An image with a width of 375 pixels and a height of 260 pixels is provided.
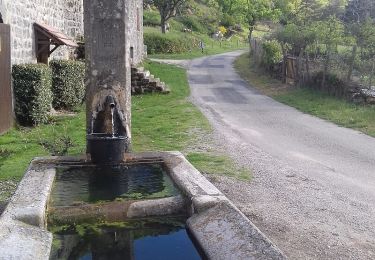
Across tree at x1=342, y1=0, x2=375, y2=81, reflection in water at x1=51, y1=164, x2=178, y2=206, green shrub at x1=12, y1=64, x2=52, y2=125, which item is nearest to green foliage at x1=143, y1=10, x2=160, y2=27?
tree at x1=342, y1=0, x2=375, y2=81

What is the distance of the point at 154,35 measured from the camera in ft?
140

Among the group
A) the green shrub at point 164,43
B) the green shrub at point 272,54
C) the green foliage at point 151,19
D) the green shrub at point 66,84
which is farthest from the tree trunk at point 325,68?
the green foliage at point 151,19

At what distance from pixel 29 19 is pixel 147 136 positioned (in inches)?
181

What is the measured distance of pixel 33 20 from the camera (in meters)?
13.9

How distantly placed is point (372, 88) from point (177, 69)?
1527cm

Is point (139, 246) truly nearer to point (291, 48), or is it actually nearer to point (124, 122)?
point (124, 122)

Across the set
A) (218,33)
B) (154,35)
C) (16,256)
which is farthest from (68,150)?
(218,33)

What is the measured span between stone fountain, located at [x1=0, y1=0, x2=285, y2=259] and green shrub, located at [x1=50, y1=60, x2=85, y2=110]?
757 centimetres

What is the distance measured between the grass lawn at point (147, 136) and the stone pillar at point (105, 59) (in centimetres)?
173

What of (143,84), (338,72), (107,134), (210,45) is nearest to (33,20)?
(107,134)

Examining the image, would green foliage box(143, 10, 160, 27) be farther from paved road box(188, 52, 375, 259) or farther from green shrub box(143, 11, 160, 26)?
paved road box(188, 52, 375, 259)

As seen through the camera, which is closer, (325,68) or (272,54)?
(325,68)

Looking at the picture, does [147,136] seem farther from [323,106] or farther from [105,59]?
[323,106]

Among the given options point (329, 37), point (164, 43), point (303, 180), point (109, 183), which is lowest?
point (303, 180)
